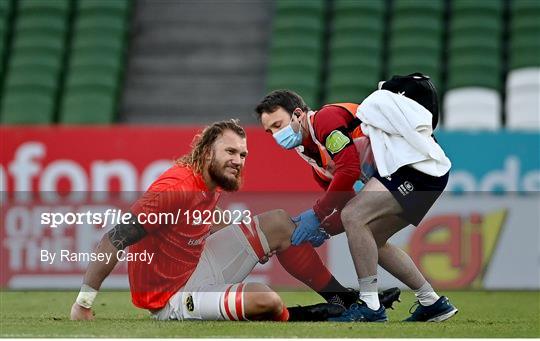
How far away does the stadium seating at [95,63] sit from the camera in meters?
12.4

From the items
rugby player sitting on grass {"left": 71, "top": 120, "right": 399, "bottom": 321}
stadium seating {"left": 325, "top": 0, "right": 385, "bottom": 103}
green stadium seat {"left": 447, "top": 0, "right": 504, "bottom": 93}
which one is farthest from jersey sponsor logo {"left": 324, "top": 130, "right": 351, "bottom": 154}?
green stadium seat {"left": 447, "top": 0, "right": 504, "bottom": 93}

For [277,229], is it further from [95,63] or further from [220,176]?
[95,63]

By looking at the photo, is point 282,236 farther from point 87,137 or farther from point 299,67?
point 299,67

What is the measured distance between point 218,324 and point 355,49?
780cm

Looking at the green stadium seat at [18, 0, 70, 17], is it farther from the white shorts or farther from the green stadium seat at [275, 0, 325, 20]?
the white shorts

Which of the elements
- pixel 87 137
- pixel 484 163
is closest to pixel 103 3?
pixel 87 137

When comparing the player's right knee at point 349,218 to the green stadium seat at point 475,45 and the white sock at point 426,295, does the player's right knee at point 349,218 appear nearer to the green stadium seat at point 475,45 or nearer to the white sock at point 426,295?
the white sock at point 426,295

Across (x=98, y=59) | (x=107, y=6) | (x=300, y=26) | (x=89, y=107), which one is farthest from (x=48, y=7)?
(x=300, y=26)

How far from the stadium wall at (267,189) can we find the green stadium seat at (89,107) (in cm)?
237

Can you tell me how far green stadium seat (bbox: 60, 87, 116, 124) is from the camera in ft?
40.4

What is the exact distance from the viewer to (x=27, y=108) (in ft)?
40.9

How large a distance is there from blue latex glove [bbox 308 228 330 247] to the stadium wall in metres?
0.97

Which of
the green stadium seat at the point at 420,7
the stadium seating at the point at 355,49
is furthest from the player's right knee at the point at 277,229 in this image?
the green stadium seat at the point at 420,7

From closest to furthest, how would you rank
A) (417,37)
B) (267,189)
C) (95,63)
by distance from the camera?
(267,189), (95,63), (417,37)
